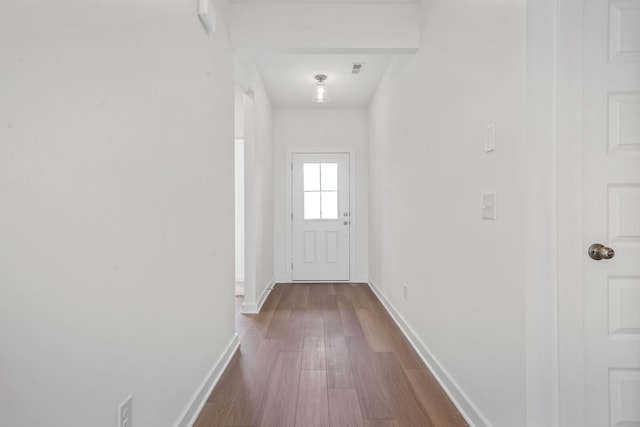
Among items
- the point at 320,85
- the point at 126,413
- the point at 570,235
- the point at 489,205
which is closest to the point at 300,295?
the point at 320,85

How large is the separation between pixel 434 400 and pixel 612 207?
1.32m

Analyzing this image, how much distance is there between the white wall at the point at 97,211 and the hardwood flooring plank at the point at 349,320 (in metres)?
1.53

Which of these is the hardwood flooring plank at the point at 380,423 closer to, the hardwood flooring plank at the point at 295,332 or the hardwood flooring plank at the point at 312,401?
the hardwood flooring plank at the point at 312,401

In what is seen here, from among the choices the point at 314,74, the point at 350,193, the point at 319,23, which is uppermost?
the point at 314,74

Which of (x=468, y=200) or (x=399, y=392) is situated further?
(x=399, y=392)

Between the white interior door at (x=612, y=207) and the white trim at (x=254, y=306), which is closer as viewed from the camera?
the white interior door at (x=612, y=207)

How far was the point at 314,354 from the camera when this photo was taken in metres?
2.62

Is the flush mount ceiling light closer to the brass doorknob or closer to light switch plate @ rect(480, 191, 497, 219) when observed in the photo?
light switch plate @ rect(480, 191, 497, 219)

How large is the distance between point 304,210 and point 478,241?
371cm

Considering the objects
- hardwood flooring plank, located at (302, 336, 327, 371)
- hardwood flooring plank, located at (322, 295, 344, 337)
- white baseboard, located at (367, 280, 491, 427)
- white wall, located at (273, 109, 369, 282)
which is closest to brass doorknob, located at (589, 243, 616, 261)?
white baseboard, located at (367, 280, 491, 427)

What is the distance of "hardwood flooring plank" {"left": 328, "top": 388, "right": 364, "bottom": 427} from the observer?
5.83 ft

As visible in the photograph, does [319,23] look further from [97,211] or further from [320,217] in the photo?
[320,217]

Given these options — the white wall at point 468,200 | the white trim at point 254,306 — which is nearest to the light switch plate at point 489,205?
the white wall at point 468,200

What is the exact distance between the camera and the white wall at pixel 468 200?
1.38 metres
